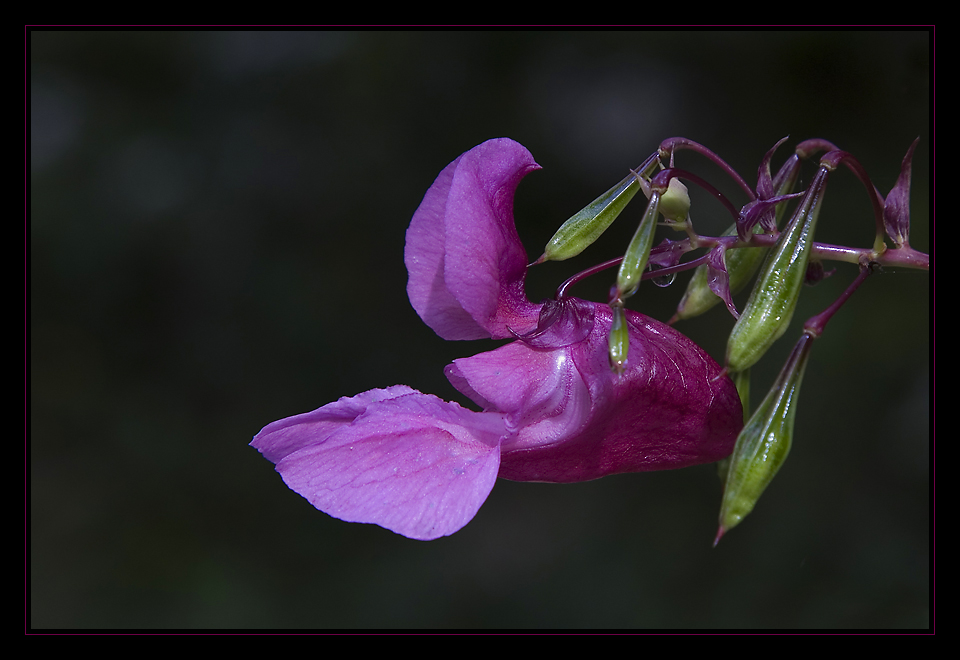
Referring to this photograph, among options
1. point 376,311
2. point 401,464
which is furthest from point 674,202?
point 376,311

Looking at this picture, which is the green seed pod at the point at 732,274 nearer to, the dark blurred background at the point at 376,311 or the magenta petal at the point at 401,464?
the magenta petal at the point at 401,464

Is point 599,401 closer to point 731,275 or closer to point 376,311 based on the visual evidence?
point 731,275

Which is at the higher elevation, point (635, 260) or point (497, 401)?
point (635, 260)

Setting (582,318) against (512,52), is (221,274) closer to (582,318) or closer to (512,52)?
(512,52)

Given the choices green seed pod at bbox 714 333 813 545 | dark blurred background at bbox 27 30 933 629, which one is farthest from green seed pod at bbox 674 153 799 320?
dark blurred background at bbox 27 30 933 629

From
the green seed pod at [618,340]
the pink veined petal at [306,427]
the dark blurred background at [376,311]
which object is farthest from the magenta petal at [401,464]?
the dark blurred background at [376,311]
